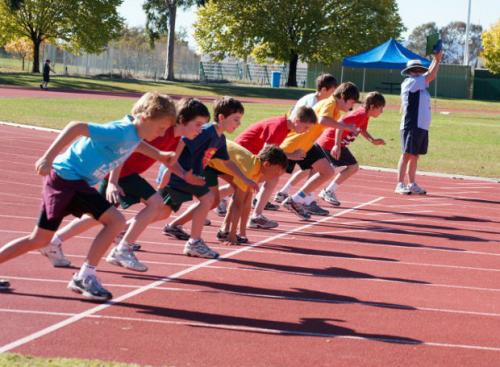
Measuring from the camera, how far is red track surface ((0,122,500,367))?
5.68 m

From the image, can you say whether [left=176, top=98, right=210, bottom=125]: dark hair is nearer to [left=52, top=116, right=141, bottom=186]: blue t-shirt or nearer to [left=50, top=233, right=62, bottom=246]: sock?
[left=52, top=116, right=141, bottom=186]: blue t-shirt

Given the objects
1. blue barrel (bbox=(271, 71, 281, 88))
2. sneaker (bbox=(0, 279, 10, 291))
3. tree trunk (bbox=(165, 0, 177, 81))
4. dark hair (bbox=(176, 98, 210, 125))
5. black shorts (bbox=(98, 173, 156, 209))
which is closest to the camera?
sneaker (bbox=(0, 279, 10, 291))

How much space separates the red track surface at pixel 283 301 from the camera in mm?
5684

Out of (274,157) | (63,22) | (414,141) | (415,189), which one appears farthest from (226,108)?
(63,22)

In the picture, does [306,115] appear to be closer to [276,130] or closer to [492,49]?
[276,130]

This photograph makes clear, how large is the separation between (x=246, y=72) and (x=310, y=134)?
233 ft

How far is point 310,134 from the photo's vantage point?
36.8ft

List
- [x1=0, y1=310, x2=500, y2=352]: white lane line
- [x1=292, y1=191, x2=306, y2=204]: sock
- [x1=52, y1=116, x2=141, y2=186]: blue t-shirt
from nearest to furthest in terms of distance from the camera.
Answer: [x1=0, y1=310, x2=500, y2=352]: white lane line
[x1=52, y1=116, x2=141, y2=186]: blue t-shirt
[x1=292, y1=191, x2=306, y2=204]: sock

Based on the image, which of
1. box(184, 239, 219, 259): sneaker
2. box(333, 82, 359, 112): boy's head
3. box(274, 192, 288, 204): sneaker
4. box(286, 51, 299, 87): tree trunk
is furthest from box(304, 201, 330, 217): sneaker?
box(286, 51, 299, 87): tree trunk

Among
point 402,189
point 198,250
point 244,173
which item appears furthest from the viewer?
point 402,189

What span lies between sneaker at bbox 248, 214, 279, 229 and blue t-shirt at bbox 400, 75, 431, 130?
5162 millimetres

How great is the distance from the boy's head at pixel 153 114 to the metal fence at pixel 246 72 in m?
72.6

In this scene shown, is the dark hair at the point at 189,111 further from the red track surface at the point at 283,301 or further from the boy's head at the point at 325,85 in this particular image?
the boy's head at the point at 325,85

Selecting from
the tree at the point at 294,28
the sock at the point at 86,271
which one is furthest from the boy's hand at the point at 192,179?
the tree at the point at 294,28
